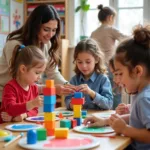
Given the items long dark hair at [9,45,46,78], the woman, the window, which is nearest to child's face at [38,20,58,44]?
the woman

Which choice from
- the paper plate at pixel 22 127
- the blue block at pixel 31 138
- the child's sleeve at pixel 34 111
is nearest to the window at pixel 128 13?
the child's sleeve at pixel 34 111

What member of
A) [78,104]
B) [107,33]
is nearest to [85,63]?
[78,104]

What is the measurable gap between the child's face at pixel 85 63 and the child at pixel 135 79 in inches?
27.4

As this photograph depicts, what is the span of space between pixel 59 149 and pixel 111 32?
276 centimetres

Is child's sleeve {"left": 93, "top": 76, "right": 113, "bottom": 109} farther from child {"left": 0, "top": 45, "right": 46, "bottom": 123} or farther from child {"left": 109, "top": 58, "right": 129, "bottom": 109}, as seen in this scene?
child {"left": 0, "top": 45, "right": 46, "bottom": 123}

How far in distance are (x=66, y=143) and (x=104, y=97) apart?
946mm

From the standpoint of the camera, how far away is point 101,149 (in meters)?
0.96

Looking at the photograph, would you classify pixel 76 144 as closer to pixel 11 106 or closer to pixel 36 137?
pixel 36 137

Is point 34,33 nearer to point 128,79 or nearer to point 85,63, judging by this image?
point 85,63

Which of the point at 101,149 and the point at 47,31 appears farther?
the point at 47,31

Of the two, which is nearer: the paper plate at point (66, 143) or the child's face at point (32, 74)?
the paper plate at point (66, 143)

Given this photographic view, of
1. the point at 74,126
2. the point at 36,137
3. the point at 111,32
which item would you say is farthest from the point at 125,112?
the point at 111,32

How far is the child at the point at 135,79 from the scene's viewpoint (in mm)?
1167

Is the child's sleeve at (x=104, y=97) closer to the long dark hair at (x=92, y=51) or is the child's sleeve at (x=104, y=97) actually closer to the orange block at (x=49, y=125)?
the long dark hair at (x=92, y=51)
